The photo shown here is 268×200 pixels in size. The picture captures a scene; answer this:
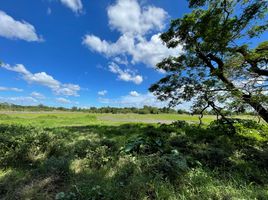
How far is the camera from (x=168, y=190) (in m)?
2.99

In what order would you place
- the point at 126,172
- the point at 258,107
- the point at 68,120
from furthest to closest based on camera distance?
the point at 68,120 < the point at 258,107 < the point at 126,172

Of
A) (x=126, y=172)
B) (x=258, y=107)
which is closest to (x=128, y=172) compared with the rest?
(x=126, y=172)

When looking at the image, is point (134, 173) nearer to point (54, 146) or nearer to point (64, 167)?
point (64, 167)

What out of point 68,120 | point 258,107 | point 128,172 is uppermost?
point 258,107

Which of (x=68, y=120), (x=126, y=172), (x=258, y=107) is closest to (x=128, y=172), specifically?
(x=126, y=172)

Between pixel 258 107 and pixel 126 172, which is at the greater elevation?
pixel 258 107

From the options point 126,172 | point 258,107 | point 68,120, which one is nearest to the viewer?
point 126,172

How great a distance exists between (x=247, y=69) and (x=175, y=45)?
469 cm

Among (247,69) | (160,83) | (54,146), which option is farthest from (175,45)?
(54,146)

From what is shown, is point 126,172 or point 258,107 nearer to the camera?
point 126,172

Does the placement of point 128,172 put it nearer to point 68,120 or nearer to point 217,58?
point 217,58

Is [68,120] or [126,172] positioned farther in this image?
[68,120]

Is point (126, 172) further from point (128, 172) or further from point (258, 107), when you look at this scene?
point (258, 107)

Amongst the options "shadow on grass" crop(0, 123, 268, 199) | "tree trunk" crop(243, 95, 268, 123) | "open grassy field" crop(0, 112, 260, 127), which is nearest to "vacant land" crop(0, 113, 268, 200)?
"shadow on grass" crop(0, 123, 268, 199)
